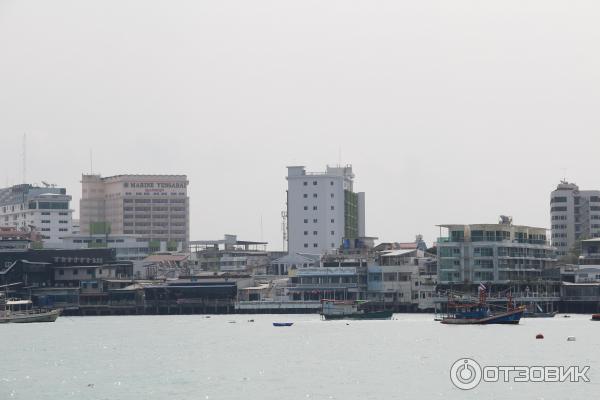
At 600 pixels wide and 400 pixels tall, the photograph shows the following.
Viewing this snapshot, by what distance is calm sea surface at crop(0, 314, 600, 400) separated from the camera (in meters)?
91.0

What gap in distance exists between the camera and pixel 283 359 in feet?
382

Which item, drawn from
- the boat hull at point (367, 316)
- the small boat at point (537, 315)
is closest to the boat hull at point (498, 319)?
the boat hull at point (367, 316)

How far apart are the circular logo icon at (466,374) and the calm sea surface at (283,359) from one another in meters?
0.78

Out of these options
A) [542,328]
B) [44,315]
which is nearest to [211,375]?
[542,328]

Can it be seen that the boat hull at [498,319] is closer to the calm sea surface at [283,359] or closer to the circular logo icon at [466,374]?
the calm sea surface at [283,359]

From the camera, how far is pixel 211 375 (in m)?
103

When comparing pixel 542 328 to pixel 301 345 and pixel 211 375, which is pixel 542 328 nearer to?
pixel 301 345

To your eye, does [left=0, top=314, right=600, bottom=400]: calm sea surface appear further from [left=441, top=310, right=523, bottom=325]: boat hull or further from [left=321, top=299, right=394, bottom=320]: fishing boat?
[left=321, top=299, right=394, bottom=320]: fishing boat

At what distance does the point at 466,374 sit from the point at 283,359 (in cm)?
2228

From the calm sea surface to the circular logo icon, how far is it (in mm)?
778

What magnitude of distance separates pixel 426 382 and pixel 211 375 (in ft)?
54.9

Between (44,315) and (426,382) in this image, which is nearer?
(426,382)

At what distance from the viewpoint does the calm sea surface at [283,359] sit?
9100cm

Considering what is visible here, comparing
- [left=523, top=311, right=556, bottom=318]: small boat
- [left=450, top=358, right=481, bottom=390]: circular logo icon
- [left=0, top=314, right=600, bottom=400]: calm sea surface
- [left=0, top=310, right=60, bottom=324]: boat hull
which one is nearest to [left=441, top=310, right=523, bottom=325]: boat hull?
[left=0, top=314, right=600, bottom=400]: calm sea surface
